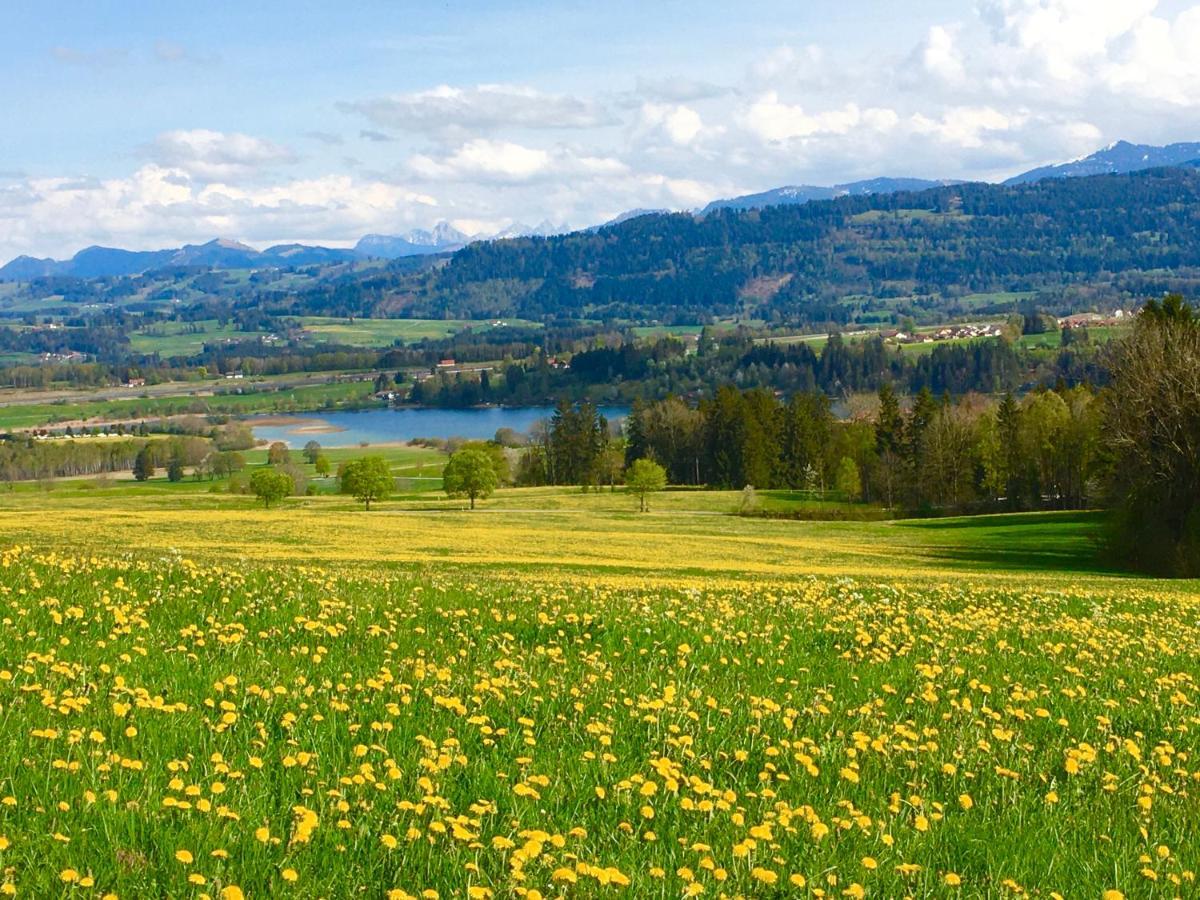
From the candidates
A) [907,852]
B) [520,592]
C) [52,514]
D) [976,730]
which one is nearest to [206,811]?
[907,852]

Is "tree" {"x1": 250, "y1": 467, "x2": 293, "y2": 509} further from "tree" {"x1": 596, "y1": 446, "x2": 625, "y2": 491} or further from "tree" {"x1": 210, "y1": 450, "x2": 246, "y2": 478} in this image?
"tree" {"x1": 210, "y1": 450, "x2": 246, "y2": 478}

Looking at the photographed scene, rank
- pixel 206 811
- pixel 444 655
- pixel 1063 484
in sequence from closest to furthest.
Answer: pixel 206 811, pixel 444 655, pixel 1063 484

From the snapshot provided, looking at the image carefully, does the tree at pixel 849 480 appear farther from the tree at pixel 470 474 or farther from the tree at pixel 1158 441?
the tree at pixel 1158 441

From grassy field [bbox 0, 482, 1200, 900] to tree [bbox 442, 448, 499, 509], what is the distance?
3208 inches

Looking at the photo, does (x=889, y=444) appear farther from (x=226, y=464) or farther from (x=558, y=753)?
(x=226, y=464)

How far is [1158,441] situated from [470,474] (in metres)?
60.1

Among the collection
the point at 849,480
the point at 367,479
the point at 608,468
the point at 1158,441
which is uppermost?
the point at 1158,441

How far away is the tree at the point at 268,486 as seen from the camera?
99.2 m

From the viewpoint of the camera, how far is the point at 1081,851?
25.9ft

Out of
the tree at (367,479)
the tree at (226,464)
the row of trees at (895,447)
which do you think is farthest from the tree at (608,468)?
the tree at (226,464)

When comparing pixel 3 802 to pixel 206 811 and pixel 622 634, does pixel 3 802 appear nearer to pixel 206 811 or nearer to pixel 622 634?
pixel 206 811

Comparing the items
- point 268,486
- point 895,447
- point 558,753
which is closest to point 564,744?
point 558,753

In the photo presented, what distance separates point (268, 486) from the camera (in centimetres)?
9975

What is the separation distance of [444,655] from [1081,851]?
6990mm
